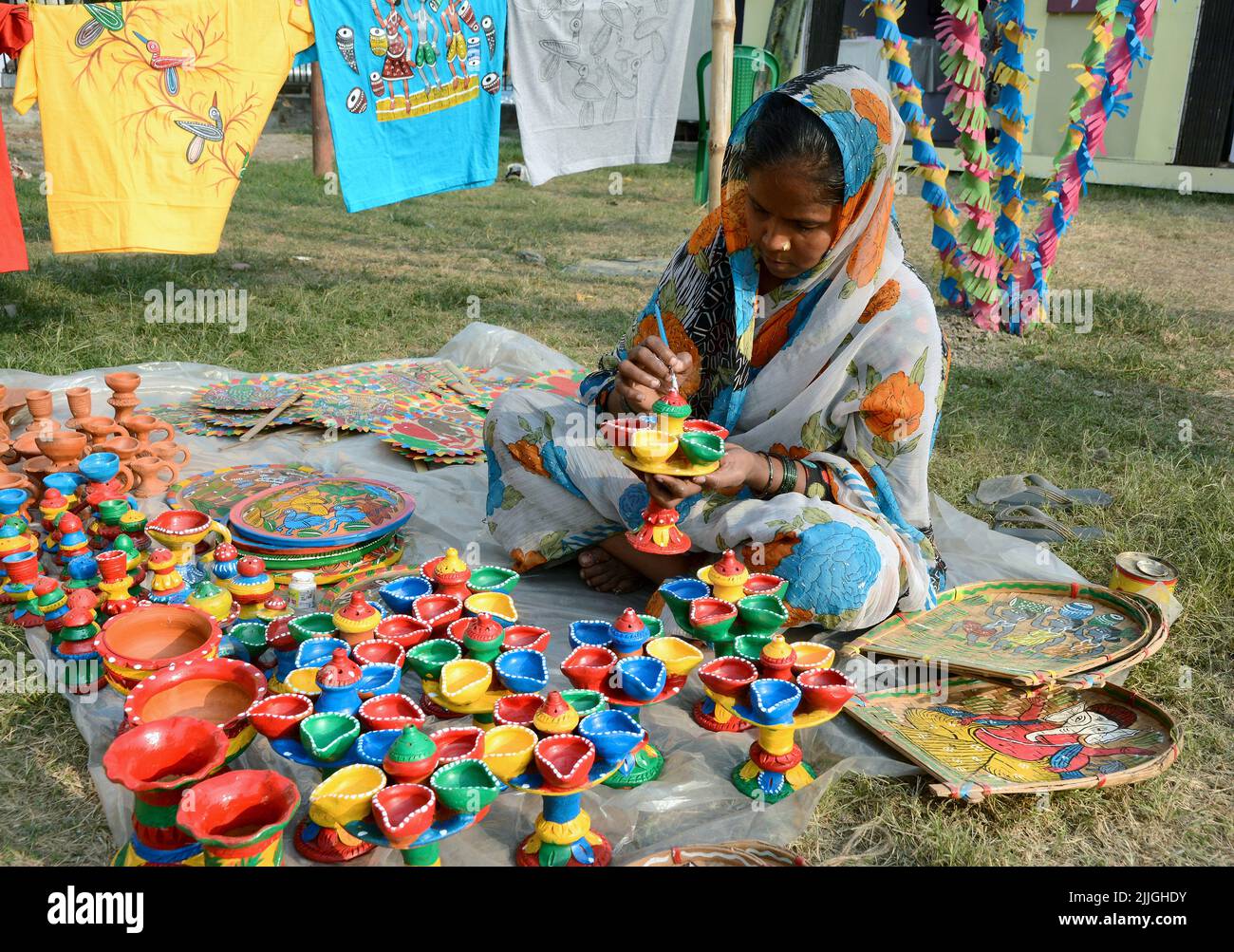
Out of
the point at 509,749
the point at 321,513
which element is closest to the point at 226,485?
the point at 321,513

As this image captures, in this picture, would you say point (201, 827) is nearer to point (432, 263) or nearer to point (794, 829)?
point (794, 829)

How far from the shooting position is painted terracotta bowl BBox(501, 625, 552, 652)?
1.94m

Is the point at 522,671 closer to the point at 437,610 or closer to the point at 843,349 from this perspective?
the point at 437,610

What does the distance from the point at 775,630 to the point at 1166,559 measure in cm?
158

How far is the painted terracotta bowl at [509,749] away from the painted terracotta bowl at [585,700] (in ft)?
0.42

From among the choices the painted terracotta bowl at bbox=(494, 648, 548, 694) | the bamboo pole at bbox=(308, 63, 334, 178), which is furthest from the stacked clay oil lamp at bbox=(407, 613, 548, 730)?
the bamboo pole at bbox=(308, 63, 334, 178)

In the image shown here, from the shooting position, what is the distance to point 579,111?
552 cm

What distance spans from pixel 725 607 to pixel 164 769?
1046 millimetres

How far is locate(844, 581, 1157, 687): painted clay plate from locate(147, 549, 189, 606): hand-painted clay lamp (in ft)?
4.94

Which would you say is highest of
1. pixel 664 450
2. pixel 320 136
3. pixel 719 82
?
pixel 719 82

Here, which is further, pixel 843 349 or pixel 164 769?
pixel 843 349

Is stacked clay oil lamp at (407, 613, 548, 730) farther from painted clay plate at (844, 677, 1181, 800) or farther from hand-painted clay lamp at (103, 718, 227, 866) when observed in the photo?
painted clay plate at (844, 677, 1181, 800)

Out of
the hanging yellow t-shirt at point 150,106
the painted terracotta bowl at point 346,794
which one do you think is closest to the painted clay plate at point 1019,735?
the painted terracotta bowl at point 346,794

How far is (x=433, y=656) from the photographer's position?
1846 mm
